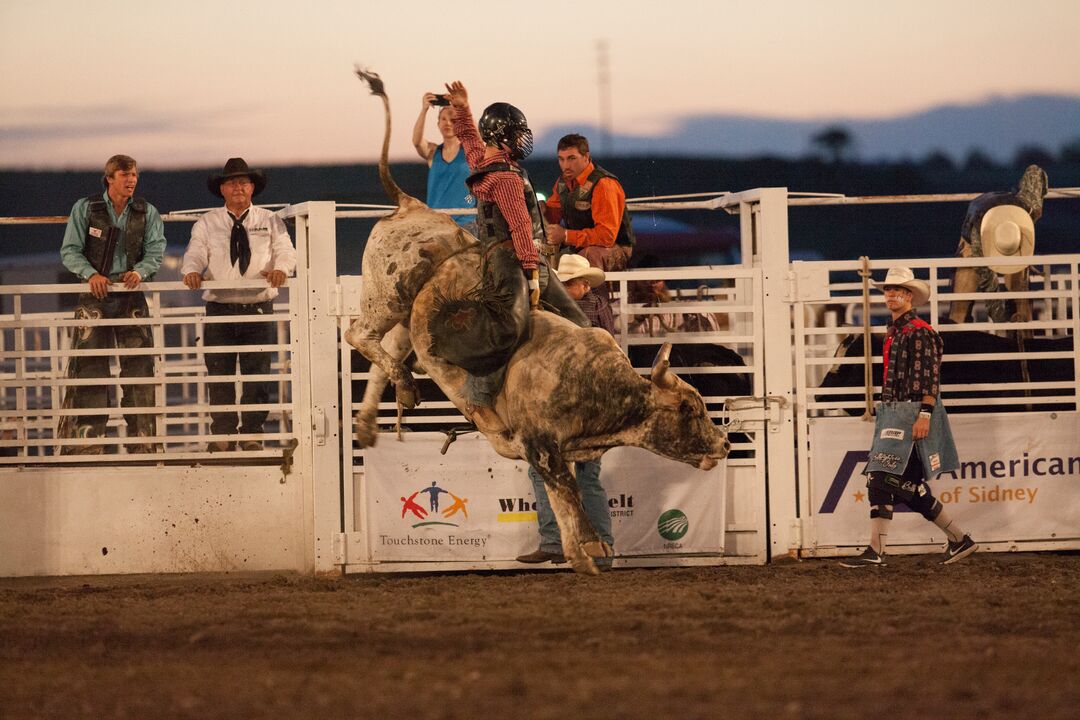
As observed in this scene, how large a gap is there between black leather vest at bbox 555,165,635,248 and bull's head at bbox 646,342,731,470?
1954mm

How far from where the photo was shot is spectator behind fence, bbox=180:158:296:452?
32.6 ft

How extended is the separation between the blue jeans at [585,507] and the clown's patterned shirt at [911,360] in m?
1.94

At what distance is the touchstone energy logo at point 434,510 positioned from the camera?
955cm

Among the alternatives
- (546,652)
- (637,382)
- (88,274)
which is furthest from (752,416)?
(88,274)

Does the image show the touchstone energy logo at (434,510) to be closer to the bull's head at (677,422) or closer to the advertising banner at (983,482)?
the bull's head at (677,422)

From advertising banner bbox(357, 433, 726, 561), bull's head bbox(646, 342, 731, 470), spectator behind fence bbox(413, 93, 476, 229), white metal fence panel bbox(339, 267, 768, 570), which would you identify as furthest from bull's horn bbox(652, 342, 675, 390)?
spectator behind fence bbox(413, 93, 476, 229)

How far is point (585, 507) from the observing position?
9086 mm

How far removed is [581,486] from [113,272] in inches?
143

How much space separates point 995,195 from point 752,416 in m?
3.02

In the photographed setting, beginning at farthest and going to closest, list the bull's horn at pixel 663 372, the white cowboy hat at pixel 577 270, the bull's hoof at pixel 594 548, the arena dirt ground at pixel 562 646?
the white cowboy hat at pixel 577 270 < the bull's horn at pixel 663 372 < the bull's hoof at pixel 594 548 < the arena dirt ground at pixel 562 646

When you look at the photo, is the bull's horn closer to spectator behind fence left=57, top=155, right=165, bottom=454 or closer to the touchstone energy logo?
the touchstone energy logo

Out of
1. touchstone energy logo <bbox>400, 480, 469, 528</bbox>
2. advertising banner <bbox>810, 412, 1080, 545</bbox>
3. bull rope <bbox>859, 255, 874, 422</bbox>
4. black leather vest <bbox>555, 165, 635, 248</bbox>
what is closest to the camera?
bull rope <bbox>859, 255, 874, 422</bbox>

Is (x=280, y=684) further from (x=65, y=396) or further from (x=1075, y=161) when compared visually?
(x=1075, y=161)

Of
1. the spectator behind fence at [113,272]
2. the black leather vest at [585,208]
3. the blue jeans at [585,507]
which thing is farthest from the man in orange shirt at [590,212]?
the spectator behind fence at [113,272]
